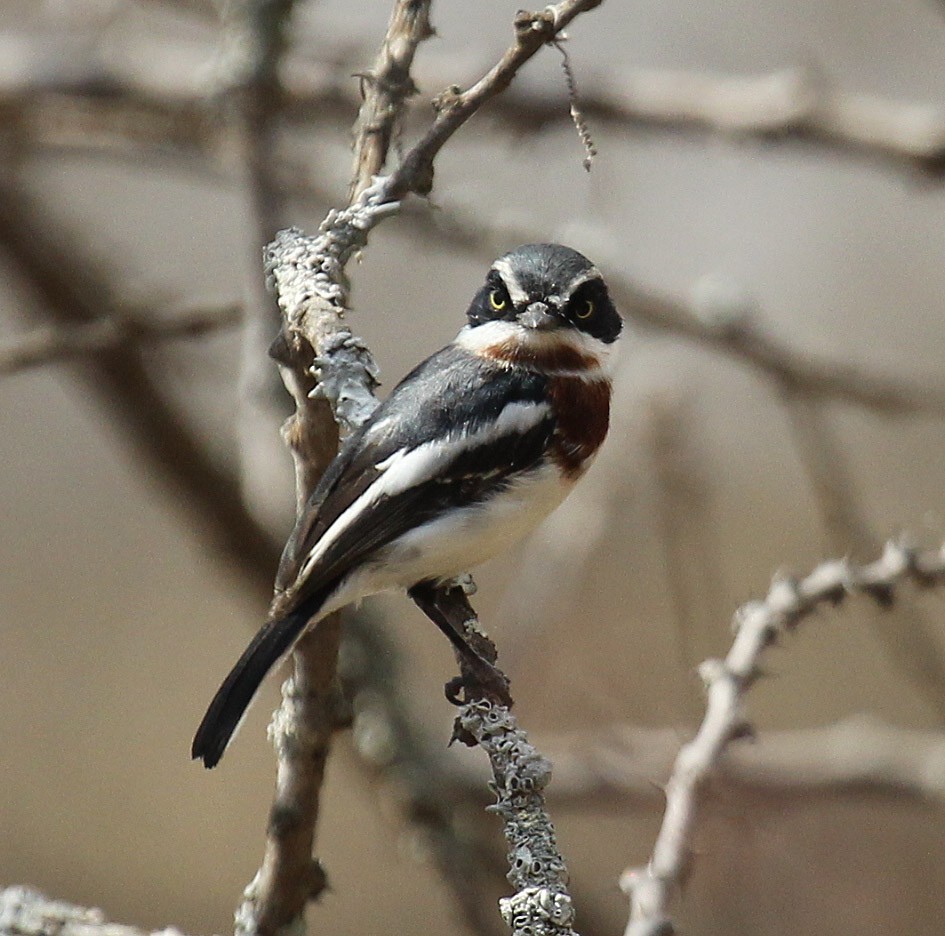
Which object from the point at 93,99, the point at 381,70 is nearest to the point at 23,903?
the point at 381,70

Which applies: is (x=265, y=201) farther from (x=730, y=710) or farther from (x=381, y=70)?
(x=730, y=710)

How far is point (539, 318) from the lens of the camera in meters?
3.54

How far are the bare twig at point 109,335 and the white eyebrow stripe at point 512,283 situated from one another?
74 centimetres

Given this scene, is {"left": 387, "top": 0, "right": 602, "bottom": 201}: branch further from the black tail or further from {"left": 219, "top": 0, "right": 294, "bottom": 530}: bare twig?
{"left": 219, "top": 0, "right": 294, "bottom": 530}: bare twig

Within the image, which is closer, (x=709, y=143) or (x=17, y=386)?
(x=709, y=143)

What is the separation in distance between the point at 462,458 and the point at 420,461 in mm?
134

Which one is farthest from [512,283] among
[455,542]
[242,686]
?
[242,686]

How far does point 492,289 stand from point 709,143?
139cm

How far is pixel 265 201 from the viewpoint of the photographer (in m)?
3.89

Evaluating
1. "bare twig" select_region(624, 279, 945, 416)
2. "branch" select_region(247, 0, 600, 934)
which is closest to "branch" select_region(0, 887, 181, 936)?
"branch" select_region(247, 0, 600, 934)

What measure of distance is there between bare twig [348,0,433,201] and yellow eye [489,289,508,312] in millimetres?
889

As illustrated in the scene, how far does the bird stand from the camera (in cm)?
300

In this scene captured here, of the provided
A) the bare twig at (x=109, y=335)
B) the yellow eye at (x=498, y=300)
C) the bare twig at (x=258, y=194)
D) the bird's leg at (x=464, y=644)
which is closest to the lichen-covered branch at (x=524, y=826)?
the bird's leg at (x=464, y=644)

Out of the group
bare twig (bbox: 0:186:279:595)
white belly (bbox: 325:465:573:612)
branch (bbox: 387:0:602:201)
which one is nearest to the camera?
branch (bbox: 387:0:602:201)
